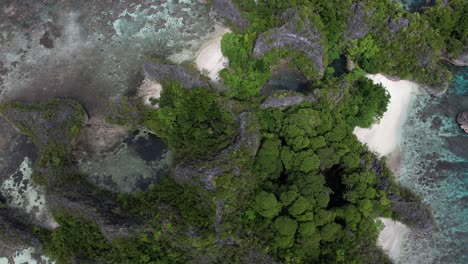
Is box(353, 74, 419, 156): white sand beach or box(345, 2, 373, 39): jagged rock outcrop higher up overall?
box(345, 2, 373, 39): jagged rock outcrop

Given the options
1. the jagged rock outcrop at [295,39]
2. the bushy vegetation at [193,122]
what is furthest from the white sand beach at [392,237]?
the bushy vegetation at [193,122]

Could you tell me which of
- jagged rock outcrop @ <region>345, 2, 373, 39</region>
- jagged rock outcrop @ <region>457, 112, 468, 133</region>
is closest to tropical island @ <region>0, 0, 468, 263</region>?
jagged rock outcrop @ <region>345, 2, 373, 39</region>

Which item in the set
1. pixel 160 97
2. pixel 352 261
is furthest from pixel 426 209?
pixel 160 97

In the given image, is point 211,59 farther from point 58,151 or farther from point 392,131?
point 392,131

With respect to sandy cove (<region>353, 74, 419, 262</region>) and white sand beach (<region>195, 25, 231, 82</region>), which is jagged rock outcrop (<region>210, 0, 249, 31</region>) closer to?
white sand beach (<region>195, 25, 231, 82</region>)

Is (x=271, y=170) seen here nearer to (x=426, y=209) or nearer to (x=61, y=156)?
(x=426, y=209)

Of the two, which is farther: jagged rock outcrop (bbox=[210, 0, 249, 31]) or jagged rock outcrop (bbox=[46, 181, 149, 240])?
jagged rock outcrop (bbox=[210, 0, 249, 31])

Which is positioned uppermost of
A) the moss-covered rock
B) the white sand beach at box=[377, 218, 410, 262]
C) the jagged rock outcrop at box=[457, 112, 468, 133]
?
the moss-covered rock

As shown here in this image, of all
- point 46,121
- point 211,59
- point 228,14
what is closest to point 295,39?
point 228,14

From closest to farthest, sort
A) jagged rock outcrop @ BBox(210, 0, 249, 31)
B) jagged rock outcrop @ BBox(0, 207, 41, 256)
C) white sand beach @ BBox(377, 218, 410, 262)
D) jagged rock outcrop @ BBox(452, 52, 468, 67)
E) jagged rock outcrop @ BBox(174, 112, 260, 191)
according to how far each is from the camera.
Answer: jagged rock outcrop @ BBox(174, 112, 260, 191) → jagged rock outcrop @ BBox(0, 207, 41, 256) → white sand beach @ BBox(377, 218, 410, 262) → jagged rock outcrop @ BBox(210, 0, 249, 31) → jagged rock outcrop @ BBox(452, 52, 468, 67)
